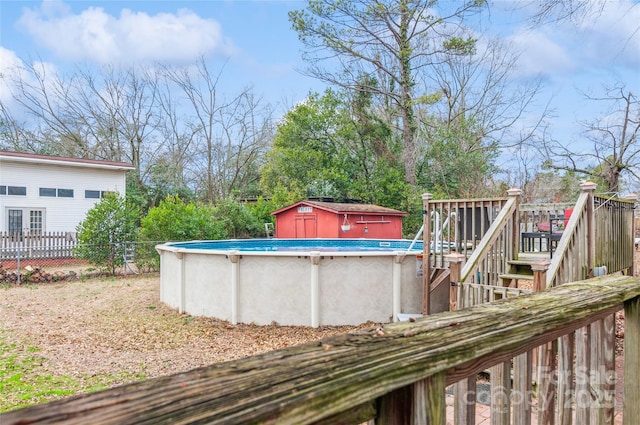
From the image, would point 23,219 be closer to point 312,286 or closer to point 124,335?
point 124,335

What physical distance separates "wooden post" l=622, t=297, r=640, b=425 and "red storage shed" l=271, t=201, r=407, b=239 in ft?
47.9

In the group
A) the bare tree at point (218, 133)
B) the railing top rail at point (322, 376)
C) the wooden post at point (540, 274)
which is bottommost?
the wooden post at point (540, 274)

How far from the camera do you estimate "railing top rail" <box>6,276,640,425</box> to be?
53cm

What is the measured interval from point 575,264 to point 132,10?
2395 centimetres

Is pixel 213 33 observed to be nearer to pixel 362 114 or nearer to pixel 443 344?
pixel 362 114

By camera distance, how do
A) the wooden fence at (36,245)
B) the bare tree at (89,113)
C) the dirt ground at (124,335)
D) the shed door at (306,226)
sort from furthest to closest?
the bare tree at (89,113), the shed door at (306,226), the wooden fence at (36,245), the dirt ground at (124,335)

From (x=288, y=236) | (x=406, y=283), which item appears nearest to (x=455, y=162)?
(x=288, y=236)

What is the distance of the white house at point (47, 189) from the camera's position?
49.2ft

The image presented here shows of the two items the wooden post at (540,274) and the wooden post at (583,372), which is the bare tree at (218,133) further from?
the wooden post at (583,372)

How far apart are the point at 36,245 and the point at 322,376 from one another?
53.7ft

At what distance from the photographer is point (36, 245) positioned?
46.0 ft

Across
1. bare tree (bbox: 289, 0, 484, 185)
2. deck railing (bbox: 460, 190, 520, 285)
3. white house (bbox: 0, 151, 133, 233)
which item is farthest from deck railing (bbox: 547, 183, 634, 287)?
white house (bbox: 0, 151, 133, 233)

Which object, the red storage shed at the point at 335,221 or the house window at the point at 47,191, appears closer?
the house window at the point at 47,191

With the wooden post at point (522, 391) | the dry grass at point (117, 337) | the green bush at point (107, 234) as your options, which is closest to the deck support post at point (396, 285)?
the dry grass at point (117, 337)
